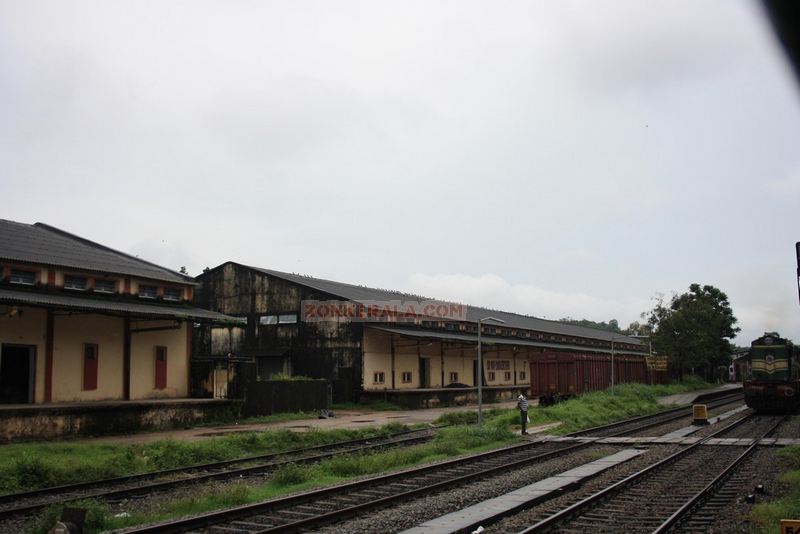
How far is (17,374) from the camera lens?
70.4ft

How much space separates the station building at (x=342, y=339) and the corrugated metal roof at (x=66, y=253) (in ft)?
19.2

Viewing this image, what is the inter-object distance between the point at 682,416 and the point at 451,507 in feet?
74.4

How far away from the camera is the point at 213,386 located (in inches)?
1062

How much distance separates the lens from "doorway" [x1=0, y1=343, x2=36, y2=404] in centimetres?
2127

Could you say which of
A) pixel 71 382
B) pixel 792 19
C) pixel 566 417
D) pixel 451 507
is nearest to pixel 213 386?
pixel 71 382

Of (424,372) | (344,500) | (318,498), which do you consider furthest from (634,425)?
(318,498)

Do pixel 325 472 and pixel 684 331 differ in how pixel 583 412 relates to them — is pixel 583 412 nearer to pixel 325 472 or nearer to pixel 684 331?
pixel 325 472

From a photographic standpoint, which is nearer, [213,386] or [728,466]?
[728,466]

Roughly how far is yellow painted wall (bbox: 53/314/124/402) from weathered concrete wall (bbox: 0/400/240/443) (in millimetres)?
1791

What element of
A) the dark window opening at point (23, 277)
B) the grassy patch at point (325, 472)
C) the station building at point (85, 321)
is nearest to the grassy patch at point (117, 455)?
the grassy patch at point (325, 472)

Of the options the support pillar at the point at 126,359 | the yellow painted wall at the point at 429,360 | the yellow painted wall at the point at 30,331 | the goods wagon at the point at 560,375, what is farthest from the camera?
the yellow painted wall at the point at 429,360

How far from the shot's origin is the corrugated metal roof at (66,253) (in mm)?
23094

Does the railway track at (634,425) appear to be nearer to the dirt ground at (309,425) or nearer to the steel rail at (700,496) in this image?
the dirt ground at (309,425)

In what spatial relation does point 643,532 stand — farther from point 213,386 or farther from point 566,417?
point 213,386
